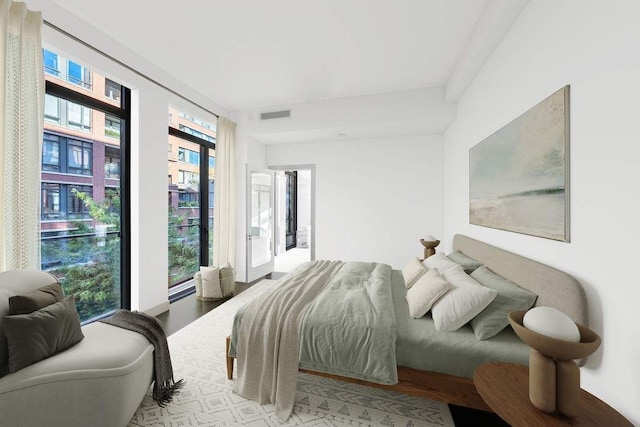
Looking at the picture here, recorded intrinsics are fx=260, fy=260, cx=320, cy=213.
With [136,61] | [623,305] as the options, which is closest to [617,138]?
[623,305]

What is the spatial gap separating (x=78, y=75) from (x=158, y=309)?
2.72 meters

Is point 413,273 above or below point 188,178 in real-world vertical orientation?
below

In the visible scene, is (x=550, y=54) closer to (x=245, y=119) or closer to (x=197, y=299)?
(x=245, y=119)

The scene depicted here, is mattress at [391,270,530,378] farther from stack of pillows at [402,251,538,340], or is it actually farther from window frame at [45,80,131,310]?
window frame at [45,80,131,310]

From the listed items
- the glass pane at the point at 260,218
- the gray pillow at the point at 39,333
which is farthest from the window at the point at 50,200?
the glass pane at the point at 260,218

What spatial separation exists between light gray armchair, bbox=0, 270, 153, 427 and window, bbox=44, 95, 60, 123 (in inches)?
64.0

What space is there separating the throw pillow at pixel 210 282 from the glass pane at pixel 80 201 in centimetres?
97

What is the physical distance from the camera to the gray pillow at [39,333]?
133cm

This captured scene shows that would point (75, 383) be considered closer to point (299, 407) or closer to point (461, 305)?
point (299, 407)

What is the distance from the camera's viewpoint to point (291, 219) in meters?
8.48

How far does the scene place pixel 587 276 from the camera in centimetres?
135

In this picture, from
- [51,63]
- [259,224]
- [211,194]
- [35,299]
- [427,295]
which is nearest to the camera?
[35,299]

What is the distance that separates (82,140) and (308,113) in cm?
290

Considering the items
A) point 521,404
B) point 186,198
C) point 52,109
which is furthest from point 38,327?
point 186,198
